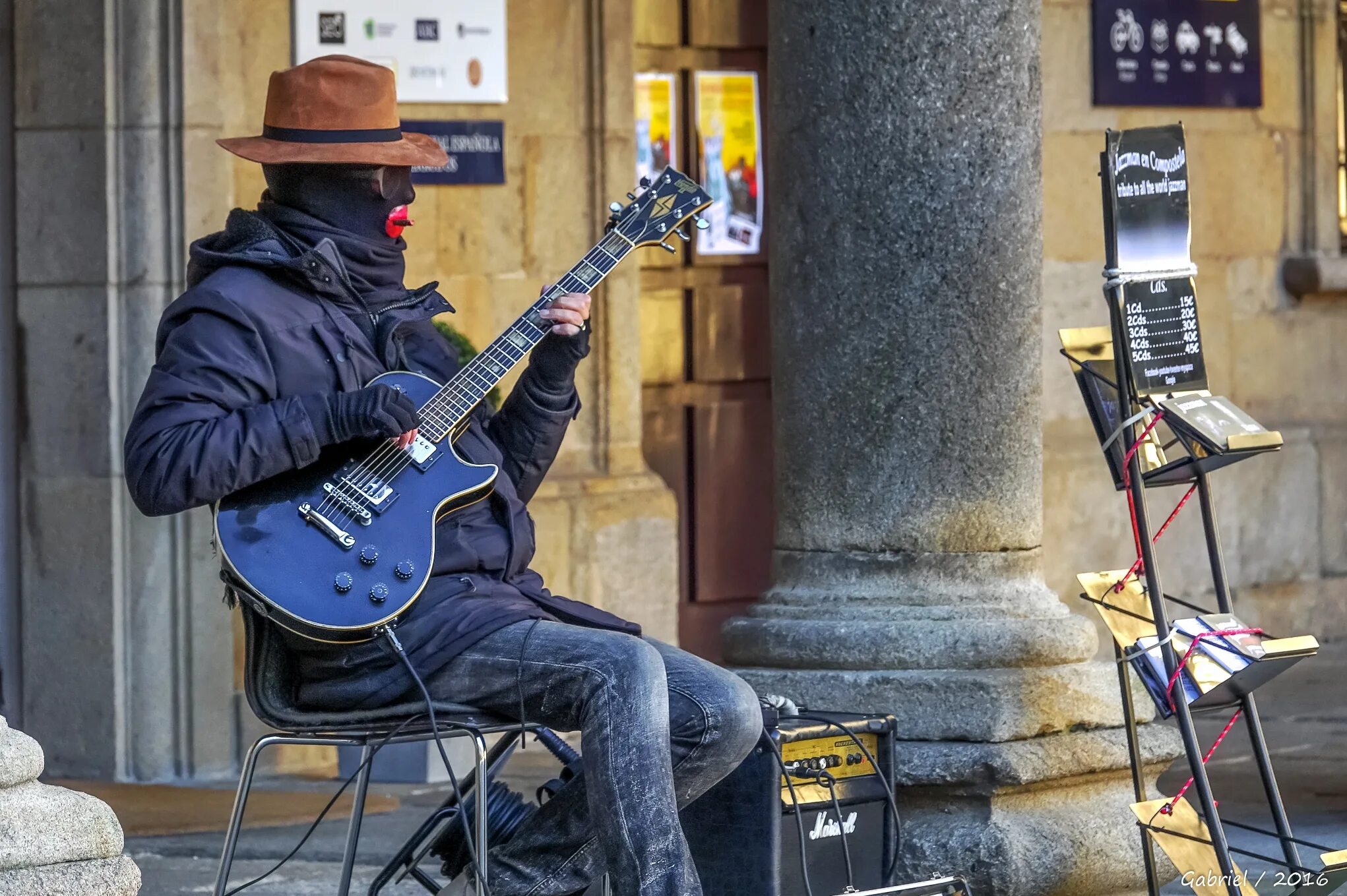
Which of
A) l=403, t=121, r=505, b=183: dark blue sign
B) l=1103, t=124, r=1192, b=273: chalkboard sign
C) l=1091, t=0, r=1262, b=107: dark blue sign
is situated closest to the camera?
l=1103, t=124, r=1192, b=273: chalkboard sign

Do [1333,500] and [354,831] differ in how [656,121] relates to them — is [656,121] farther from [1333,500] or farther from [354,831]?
[354,831]

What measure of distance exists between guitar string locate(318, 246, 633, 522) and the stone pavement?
1636 mm

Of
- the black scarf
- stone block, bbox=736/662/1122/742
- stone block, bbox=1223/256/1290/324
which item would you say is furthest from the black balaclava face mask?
stone block, bbox=1223/256/1290/324

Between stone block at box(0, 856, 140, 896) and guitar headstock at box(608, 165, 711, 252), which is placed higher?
guitar headstock at box(608, 165, 711, 252)

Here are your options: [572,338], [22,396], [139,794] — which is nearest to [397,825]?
[139,794]

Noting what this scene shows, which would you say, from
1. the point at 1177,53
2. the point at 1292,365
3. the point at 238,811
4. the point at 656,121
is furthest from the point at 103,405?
the point at 1292,365

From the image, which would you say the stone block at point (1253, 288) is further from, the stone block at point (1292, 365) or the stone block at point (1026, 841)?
the stone block at point (1026, 841)

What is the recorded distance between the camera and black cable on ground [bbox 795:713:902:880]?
13.3 ft

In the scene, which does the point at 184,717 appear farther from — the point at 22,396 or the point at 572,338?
the point at 572,338

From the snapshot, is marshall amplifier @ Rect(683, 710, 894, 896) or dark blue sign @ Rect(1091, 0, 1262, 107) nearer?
marshall amplifier @ Rect(683, 710, 894, 896)

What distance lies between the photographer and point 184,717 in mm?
6246

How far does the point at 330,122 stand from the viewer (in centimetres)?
373

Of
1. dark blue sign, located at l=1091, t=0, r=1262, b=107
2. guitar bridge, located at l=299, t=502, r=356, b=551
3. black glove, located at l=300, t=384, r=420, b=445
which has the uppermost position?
dark blue sign, located at l=1091, t=0, r=1262, b=107

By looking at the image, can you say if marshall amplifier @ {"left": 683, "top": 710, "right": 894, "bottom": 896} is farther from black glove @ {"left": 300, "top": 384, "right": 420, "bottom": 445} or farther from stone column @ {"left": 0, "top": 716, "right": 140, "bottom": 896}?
stone column @ {"left": 0, "top": 716, "right": 140, "bottom": 896}
